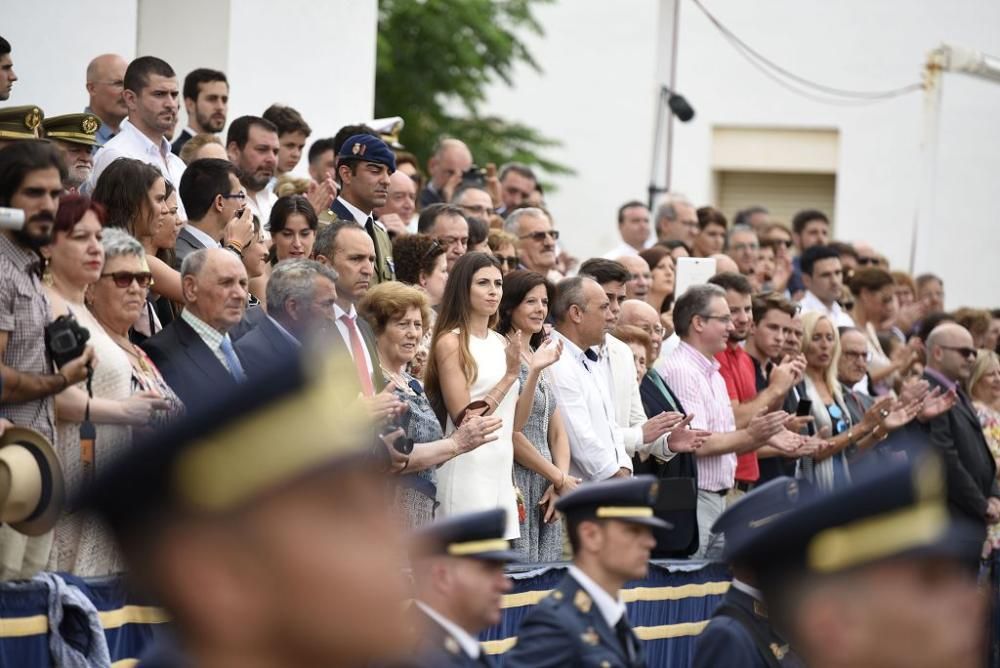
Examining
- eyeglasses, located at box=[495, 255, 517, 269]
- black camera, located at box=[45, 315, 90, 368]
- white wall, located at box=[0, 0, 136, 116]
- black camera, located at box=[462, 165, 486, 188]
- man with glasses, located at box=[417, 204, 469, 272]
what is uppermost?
white wall, located at box=[0, 0, 136, 116]

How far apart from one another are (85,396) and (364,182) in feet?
10.8

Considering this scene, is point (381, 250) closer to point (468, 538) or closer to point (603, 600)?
point (603, 600)

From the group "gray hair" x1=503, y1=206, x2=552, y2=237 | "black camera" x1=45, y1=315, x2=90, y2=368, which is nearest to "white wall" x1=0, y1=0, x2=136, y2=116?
"gray hair" x1=503, y1=206, x2=552, y2=237

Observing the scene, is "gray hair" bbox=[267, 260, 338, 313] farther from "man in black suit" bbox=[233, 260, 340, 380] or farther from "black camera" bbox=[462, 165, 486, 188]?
"black camera" bbox=[462, 165, 486, 188]

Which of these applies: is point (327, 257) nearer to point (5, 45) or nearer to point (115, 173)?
point (115, 173)

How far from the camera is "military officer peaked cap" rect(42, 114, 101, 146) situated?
7.68 m

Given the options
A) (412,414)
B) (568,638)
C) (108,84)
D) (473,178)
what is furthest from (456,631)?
(473,178)

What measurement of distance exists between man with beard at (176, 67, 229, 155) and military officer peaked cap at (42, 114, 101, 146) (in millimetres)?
1790

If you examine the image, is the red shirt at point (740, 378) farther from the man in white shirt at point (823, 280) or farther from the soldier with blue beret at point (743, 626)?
A: the soldier with blue beret at point (743, 626)

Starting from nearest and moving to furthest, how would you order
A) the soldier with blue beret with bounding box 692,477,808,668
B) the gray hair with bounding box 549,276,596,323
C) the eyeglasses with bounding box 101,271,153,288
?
the soldier with blue beret with bounding box 692,477,808,668 → the eyeglasses with bounding box 101,271,153,288 → the gray hair with bounding box 549,276,596,323

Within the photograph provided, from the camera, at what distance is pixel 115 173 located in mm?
7121

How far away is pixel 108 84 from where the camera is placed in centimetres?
914

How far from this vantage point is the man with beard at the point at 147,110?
8477 mm

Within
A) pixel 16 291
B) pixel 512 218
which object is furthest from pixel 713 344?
pixel 16 291
